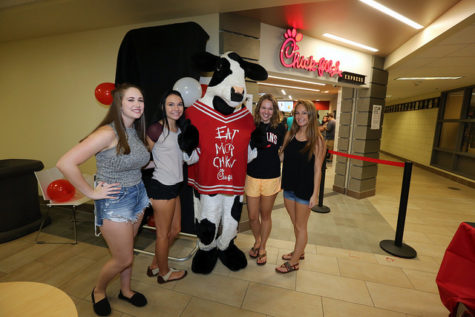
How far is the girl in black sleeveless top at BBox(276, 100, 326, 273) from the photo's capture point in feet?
6.70

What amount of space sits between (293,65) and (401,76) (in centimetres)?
366

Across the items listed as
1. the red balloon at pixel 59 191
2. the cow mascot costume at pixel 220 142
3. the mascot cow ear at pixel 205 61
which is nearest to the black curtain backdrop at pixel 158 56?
the mascot cow ear at pixel 205 61

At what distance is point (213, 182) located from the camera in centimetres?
200

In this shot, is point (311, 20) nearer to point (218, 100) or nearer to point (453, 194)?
point (218, 100)

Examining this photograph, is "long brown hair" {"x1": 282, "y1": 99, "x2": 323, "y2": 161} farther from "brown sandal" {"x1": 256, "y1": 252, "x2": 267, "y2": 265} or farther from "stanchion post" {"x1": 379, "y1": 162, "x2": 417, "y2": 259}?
"stanchion post" {"x1": 379, "y1": 162, "x2": 417, "y2": 259}

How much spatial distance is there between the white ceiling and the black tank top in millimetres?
1365

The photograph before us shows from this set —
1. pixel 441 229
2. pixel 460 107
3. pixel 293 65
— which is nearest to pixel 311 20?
pixel 293 65

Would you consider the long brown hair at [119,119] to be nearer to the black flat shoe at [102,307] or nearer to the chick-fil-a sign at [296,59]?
the black flat shoe at [102,307]

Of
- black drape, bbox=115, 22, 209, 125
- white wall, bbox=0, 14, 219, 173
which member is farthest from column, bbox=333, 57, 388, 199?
white wall, bbox=0, 14, 219, 173

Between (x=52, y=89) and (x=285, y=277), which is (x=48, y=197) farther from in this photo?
(x=285, y=277)

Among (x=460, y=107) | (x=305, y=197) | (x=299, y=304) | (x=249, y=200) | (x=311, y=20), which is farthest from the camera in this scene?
(x=460, y=107)

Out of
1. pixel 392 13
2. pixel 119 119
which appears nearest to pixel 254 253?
pixel 119 119

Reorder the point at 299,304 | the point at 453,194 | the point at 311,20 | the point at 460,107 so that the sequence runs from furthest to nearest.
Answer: the point at 460,107, the point at 453,194, the point at 311,20, the point at 299,304

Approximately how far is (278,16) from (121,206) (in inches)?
105
